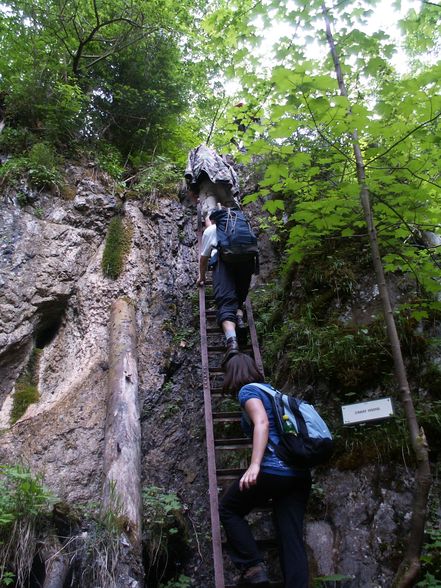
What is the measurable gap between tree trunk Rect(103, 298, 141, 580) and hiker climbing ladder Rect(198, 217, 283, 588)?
32.6 inches

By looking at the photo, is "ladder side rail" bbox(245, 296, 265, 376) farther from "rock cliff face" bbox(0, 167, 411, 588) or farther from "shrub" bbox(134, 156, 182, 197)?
"shrub" bbox(134, 156, 182, 197)

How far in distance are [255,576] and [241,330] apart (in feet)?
9.51

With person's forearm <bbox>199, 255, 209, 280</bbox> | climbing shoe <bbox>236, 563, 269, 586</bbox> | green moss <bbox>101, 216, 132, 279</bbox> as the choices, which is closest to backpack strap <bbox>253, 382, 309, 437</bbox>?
climbing shoe <bbox>236, 563, 269, 586</bbox>

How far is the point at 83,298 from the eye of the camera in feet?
23.2

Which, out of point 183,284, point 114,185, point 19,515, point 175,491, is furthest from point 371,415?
point 114,185

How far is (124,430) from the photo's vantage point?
17.2ft

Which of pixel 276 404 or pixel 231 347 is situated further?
pixel 231 347

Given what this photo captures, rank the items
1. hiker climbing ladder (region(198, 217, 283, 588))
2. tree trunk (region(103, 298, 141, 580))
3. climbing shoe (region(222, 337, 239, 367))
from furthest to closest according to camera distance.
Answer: climbing shoe (region(222, 337, 239, 367)) < tree trunk (region(103, 298, 141, 580)) < hiker climbing ladder (region(198, 217, 283, 588))

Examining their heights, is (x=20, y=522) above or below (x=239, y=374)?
below

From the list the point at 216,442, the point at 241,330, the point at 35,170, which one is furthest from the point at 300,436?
the point at 35,170

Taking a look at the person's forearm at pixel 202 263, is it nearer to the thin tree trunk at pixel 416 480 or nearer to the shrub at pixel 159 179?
the thin tree trunk at pixel 416 480

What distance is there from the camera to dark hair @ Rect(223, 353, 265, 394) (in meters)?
3.66

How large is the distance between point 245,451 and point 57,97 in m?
7.87

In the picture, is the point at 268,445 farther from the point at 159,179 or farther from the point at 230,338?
the point at 159,179
